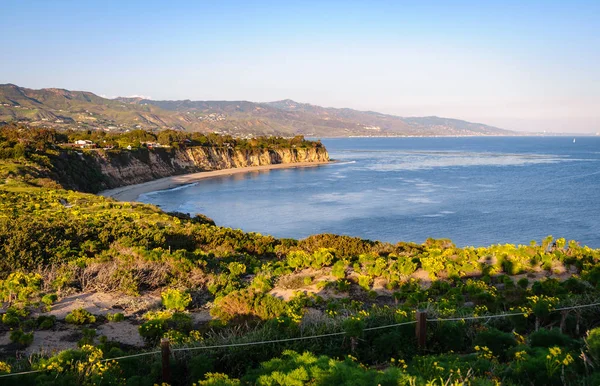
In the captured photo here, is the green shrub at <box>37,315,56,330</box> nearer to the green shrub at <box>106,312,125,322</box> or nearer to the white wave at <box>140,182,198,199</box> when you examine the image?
the green shrub at <box>106,312,125,322</box>

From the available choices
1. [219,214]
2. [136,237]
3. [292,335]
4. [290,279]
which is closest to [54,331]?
[292,335]

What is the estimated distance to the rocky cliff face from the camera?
70.4 meters

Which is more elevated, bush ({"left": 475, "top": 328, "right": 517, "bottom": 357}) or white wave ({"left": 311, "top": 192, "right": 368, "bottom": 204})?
bush ({"left": 475, "top": 328, "right": 517, "bottom": 357})

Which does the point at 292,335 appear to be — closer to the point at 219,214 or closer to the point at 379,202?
the point at 219,214

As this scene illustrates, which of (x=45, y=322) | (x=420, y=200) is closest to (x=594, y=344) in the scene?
(x=45, y=322)

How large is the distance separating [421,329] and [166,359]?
4370 mm

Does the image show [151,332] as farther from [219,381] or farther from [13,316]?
[219,381]

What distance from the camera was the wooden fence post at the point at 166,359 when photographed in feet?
23.7

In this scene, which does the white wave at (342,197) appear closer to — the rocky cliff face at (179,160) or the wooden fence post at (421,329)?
the rocky cliff face at (179,160)

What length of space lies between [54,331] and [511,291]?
11.5m

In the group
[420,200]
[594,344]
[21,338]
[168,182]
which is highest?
[594,344]

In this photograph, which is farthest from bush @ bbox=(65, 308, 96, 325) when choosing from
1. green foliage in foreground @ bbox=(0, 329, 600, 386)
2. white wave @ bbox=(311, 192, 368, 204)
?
white wave @ bbox=(311, 192, 368, 204)

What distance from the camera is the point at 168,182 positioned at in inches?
2987

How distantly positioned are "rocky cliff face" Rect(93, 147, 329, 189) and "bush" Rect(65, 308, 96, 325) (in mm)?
57679
